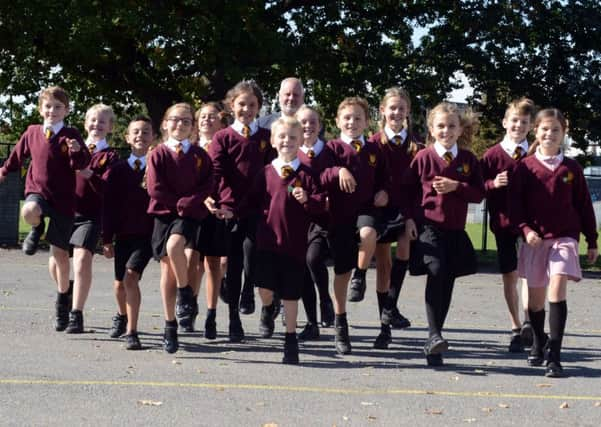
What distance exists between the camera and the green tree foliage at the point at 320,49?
20562mm

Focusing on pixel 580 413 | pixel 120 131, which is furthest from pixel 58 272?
pixel 120 131

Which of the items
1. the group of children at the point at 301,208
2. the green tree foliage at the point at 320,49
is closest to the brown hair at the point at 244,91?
the group of children at the point at 301,208

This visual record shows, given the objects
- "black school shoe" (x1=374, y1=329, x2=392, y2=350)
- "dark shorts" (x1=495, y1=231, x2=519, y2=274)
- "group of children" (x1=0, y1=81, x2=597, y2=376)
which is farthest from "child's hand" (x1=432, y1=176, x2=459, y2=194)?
"black school shoe" (x1=374, y1=329, x2=392, y2=350)

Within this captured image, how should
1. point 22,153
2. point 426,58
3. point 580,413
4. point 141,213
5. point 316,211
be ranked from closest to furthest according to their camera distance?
1. point 580,413
2. point 316,211
3. point 141,213
4. point 22,153
5. point 426,58

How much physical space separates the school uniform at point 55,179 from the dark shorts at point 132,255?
0.59m

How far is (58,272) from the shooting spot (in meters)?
9.34

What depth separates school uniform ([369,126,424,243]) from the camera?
364 inches

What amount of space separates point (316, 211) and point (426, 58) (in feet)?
49.3

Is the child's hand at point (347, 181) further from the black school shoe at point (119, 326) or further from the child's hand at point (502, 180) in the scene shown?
the black school shoe at point (119, 326)

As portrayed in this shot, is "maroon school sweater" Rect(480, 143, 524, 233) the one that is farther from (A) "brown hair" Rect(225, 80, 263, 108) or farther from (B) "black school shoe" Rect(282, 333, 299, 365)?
(B) "black school shoe" Rect(282, 333, 299, 365)

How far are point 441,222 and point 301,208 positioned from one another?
1035mm

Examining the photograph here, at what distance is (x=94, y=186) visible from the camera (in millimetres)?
9125

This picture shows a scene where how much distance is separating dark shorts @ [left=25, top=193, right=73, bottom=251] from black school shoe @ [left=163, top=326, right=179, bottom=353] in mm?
1476

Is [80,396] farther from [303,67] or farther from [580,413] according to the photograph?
[303,67]
